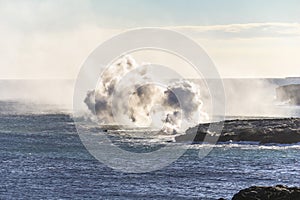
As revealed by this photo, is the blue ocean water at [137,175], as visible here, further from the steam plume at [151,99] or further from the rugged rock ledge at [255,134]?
the steam plume at [151,99]

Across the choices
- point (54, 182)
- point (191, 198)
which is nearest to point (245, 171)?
point (191, 198)

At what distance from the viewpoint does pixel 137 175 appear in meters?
89.4

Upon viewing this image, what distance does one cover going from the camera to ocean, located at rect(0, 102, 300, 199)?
7712 centimetres

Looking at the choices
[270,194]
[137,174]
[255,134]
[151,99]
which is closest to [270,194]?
[270,194]

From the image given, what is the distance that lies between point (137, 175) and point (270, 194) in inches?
1099

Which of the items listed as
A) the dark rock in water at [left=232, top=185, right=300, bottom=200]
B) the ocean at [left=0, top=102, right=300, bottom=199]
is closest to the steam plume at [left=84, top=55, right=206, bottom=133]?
the ocean at [left=0, top=102, right=300, bottom=199]

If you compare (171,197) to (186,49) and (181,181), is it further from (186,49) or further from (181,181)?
(186,49)

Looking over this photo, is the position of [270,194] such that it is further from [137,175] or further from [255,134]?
[255,134]

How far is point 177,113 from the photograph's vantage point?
14975 centimetres

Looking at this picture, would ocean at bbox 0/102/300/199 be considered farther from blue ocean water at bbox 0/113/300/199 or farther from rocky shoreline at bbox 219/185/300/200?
rocky shoreline at bbox 219/185/300/200

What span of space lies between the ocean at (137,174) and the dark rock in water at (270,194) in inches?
265

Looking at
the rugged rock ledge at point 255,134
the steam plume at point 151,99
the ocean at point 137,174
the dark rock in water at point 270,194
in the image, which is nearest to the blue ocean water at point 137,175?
the ocean at point 137,174

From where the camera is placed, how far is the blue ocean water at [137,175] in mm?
77062

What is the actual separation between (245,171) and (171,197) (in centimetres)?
2063
